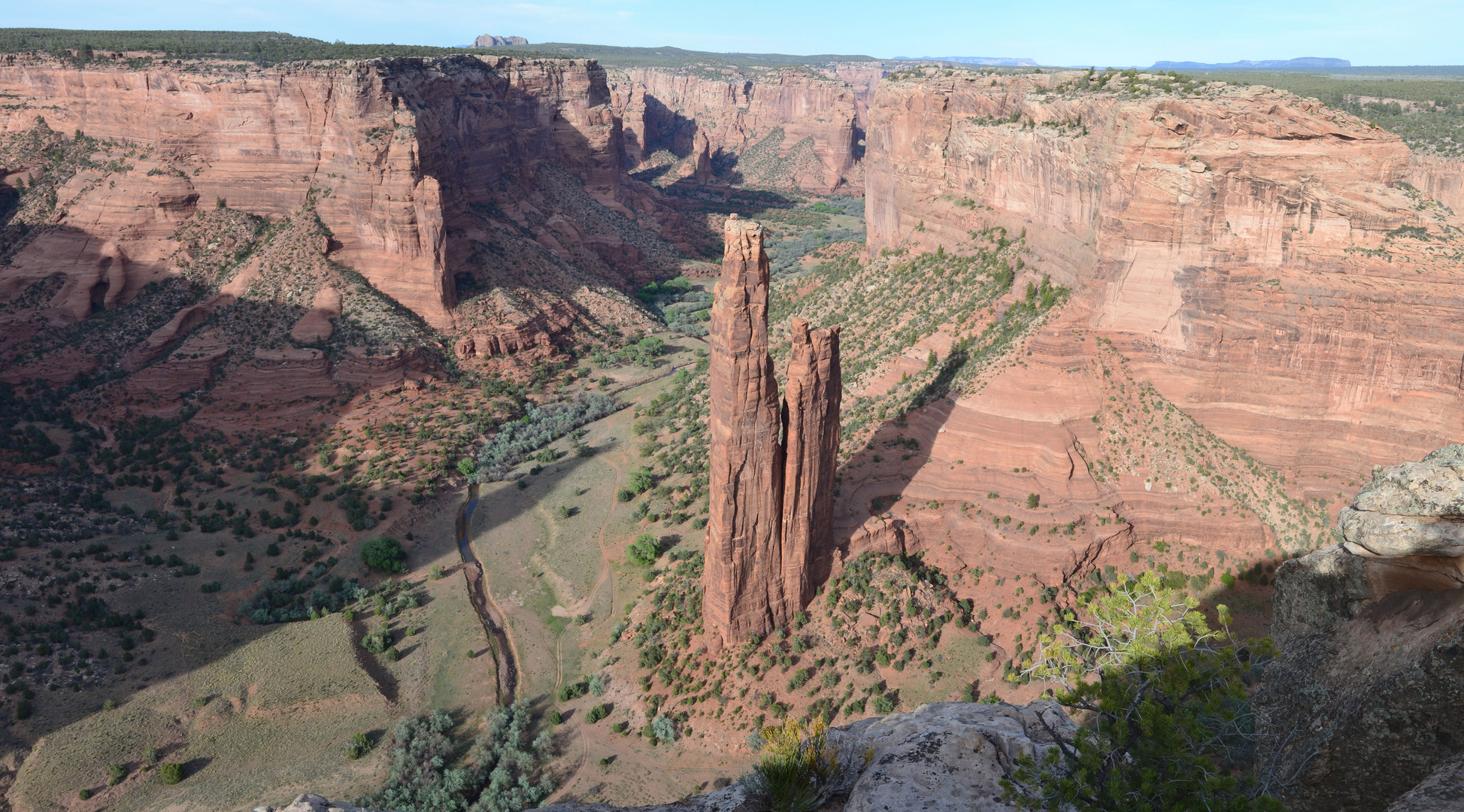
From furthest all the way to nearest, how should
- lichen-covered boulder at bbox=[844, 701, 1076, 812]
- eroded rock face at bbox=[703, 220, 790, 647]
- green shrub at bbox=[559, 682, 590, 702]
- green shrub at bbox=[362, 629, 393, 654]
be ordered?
green shrub at bbox=[362, 629, 393, 654] < green shrub at bbox=[559, 682, 590, 702] < eroded rock face at bbox=[703, 220, 790, 647] < lichen-covered boulder at bbox=[844, 701, 1076, 812]

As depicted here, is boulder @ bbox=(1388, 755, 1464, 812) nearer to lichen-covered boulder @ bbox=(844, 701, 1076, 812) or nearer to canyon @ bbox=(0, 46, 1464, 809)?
canyon @ bbox=(0, 46, 1464, 809)

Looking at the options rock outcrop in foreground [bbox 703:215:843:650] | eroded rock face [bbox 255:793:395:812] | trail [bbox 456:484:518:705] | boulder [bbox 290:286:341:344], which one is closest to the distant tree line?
boulder [bbox 290:286:341:344]

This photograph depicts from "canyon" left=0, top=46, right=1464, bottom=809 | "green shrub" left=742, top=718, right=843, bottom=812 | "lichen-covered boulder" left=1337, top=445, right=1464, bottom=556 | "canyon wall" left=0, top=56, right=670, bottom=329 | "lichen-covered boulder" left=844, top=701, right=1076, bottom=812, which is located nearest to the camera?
"lichen-covered boulder" left=1337, top=445, right=1464, bottom=556

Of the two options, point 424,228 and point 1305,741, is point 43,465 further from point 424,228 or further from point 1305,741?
point 1305,741

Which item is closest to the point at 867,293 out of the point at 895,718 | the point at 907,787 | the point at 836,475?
the point at 836,475

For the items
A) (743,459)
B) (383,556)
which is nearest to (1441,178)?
(743,459)

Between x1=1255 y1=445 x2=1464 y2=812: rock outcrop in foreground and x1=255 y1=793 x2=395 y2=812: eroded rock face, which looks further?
x1=255 y1=793 x2=395 y2=812: eroded rock face
